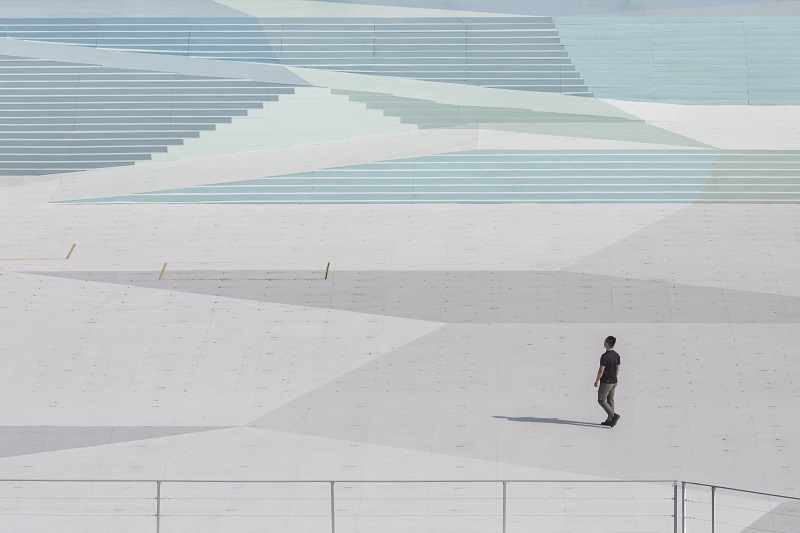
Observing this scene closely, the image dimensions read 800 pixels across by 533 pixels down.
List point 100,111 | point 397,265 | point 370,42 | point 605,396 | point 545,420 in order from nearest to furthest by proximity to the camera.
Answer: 1. point 605,396
2. point 545,420
3. point 397,265
4. point 100,111
5. point 370,42

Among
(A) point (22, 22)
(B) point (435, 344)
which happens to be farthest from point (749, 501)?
(A) point (22, 22)

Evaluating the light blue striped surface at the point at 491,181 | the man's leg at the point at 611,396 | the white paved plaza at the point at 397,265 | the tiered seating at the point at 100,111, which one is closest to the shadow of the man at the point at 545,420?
the white paved plaza at the point at 397,265

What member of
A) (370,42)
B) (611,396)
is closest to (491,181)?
(370,42)

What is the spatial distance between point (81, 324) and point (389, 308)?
14.4ft

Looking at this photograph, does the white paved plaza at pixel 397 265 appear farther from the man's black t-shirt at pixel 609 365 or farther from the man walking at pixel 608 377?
the man's black t-shirt at pixel 609 365

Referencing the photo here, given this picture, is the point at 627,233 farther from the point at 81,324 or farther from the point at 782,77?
the point at 81,324

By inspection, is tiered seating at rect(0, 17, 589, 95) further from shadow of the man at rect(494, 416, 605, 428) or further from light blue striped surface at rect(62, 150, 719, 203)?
shadow of the man at rect(494, 416, 605, 428)

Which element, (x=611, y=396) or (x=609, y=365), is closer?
(x=609, y=365)

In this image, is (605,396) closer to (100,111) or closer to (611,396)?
(611,396)

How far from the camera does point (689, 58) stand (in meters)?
30.0

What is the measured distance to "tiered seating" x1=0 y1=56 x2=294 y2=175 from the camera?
95.1 feet

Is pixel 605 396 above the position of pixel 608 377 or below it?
below

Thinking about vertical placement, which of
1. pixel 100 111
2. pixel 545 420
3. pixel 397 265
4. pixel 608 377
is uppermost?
pixel 608 377

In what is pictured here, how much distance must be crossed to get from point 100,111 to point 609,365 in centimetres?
1282
